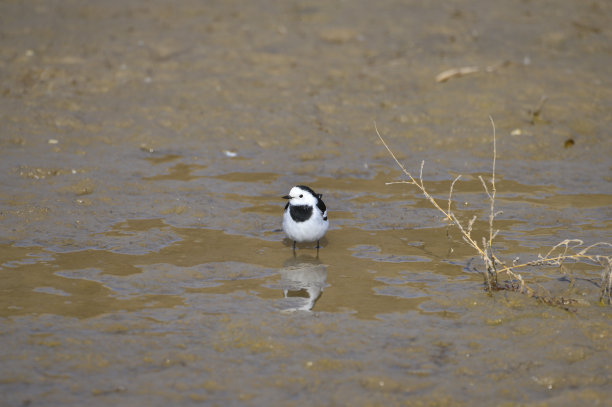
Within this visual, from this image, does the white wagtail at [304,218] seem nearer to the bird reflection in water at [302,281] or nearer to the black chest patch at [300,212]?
the black chest patch at [300,212]

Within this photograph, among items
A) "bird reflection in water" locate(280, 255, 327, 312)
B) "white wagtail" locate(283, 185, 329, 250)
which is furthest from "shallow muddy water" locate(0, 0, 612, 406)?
"white wagtail" locate(283, 185, 329, 250)

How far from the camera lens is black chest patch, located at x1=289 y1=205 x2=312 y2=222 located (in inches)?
293

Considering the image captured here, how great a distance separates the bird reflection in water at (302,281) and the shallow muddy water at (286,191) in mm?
36

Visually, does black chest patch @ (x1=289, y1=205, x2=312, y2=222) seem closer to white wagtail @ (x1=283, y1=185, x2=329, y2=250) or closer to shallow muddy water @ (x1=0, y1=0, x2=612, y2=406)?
white wagtail @ (x1=283, y1=185, x2=329, y2=250)

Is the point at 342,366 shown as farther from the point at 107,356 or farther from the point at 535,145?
the point at 535,145

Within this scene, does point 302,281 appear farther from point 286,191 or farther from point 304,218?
point 286,191

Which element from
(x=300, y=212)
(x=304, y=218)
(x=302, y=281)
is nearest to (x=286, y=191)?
(x=300, y=212)

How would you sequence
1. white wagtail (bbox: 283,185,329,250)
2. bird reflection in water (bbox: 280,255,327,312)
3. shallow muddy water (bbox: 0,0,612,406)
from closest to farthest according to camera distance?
shallow muddy water (bbox: 0,0,612,406) < bird reflection in water (bbox: 280,255,327,312) < white wagtail (bbox: 283,185,329,250)

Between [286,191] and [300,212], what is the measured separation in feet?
6.22

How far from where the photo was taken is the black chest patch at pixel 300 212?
24.4ft

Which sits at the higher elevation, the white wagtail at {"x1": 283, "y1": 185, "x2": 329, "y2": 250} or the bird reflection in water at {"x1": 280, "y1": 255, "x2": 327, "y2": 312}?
the white wagtail at {"x1": 283, "y1": 185, "x2": 329, "y2": 250}

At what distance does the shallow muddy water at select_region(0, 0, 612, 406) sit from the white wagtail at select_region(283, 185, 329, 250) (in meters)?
0.33

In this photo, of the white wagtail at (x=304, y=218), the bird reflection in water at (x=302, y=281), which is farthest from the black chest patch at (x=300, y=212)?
the bird reflection in water at (x=302, y=281)

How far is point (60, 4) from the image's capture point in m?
15.7
